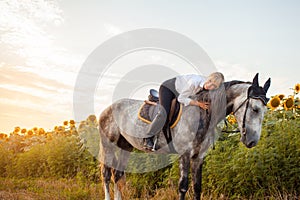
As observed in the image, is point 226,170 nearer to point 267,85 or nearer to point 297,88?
point 267,85

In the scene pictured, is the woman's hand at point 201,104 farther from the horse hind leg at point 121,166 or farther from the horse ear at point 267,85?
the horse hind leg at point 121,166

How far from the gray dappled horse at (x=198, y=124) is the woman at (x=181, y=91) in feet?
0.45

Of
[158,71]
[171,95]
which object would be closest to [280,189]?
[171,95]

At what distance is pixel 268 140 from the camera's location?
566 cm

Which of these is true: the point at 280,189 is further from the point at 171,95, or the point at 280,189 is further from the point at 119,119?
the point at 119,119

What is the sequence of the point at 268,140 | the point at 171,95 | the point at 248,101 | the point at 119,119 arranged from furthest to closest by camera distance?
the point at 119,119, the point at 268,140, the point at 171,95, the point at 248,101

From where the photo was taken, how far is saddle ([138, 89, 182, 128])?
5.10 meters

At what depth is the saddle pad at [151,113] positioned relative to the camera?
16.7 ft

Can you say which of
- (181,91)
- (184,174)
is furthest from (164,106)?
(184,174)

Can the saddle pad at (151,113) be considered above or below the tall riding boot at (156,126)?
above

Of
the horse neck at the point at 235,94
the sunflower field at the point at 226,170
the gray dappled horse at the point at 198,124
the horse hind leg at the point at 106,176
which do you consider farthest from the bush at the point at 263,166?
the horse hind leg at the point at 106,176

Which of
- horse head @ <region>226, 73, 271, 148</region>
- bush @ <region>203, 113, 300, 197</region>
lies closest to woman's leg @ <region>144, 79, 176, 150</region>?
horse head @ <region>226, 73, 271, 148</region>

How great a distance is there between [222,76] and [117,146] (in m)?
3.03

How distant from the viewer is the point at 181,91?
5043 millimetres
